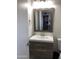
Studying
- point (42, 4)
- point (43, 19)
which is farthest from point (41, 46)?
point (42, 4)

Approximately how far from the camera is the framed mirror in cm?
416

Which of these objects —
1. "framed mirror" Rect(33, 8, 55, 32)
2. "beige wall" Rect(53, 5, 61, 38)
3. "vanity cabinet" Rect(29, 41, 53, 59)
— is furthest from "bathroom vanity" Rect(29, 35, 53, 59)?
"framed mirror" Rect(33, 8, 55, 32)

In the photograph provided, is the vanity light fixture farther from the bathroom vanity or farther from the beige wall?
the bathroom vanity

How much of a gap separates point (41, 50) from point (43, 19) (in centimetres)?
108

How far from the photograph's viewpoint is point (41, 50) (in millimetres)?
3871

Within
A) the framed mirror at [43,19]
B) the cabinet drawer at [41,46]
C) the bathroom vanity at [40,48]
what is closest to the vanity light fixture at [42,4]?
the framed mirror at [43,19]

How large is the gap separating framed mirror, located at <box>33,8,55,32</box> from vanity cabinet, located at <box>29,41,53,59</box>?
2.10ft
